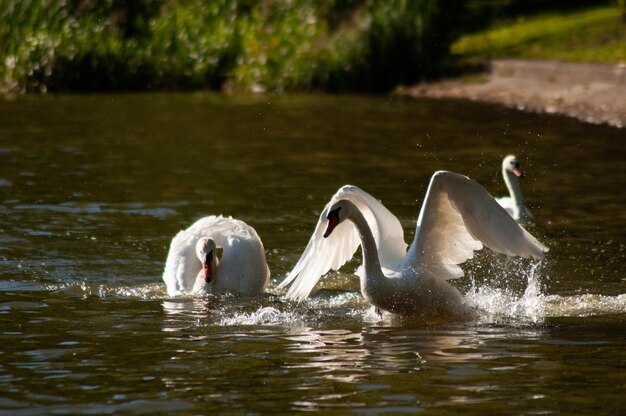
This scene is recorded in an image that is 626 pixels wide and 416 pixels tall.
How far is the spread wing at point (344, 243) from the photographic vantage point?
9.47 m

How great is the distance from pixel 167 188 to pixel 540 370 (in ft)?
27.7

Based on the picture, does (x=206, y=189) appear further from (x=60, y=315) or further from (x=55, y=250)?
(x=60, y=315)

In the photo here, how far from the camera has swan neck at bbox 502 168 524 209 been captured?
43.5 feet

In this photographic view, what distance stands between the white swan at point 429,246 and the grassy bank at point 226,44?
1739 centimetres

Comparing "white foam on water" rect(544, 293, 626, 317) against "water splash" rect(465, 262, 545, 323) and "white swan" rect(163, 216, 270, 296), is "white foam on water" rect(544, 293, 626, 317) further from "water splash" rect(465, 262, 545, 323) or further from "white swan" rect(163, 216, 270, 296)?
"white swan" rect(163, 216, 270, 296)

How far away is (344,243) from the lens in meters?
9.93

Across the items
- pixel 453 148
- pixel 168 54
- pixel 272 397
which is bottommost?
pixel 272 397

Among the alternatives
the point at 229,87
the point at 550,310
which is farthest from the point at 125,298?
the point at 229,87

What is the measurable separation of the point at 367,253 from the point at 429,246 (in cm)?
55

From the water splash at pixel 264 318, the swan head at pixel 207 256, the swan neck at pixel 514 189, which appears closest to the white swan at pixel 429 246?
the water splash at pixel 264 318

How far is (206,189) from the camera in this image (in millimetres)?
15219

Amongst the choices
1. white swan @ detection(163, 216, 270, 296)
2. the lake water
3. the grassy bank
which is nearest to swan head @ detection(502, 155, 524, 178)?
the lake water

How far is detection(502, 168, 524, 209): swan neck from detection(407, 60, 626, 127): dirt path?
585 cm

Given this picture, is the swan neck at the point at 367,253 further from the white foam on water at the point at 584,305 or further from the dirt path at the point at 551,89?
the dirt path at the point at 551,89
